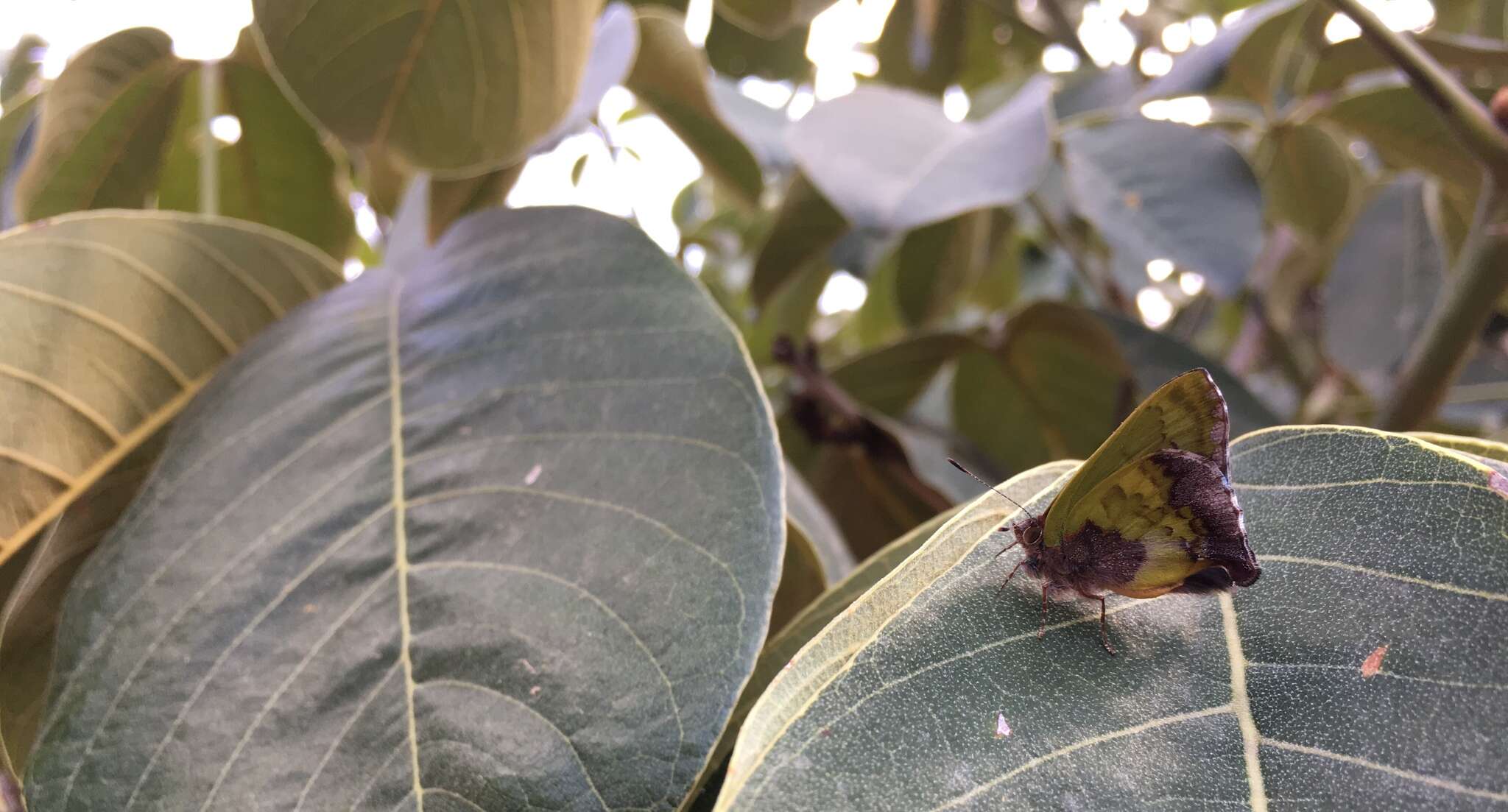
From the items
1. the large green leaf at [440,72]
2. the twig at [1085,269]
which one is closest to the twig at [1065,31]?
the twig at [1085,269]

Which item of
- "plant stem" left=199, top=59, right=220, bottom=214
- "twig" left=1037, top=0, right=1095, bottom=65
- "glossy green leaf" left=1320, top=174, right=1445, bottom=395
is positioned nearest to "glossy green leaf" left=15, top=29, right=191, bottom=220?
"plant stem" left=199, top=59, right=220, bottom=214

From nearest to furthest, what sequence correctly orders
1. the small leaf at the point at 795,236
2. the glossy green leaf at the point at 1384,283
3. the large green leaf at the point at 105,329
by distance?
the large green leaf at the point at 105,329
the small leaf at the point at 795,236
the glossy green leaf at the point at 1384,283

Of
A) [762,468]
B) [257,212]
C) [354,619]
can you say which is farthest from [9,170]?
[762,468]

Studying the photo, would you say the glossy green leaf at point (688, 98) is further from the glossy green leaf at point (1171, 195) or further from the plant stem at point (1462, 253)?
the plant stem at point (1462, 253)

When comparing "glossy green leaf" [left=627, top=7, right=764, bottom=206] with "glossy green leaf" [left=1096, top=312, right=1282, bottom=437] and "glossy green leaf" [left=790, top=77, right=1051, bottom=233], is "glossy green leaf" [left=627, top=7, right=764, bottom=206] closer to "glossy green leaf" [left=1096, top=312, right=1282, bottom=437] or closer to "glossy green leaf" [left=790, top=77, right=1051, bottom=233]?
"glossy green leaf" [left=790, top=77, right=1051, bottom=233]

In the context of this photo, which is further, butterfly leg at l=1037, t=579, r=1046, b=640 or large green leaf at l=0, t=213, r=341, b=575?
large green leaf at l=0, t=213, r=341, b=575

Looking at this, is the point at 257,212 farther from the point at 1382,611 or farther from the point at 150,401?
the point at 1382,611
